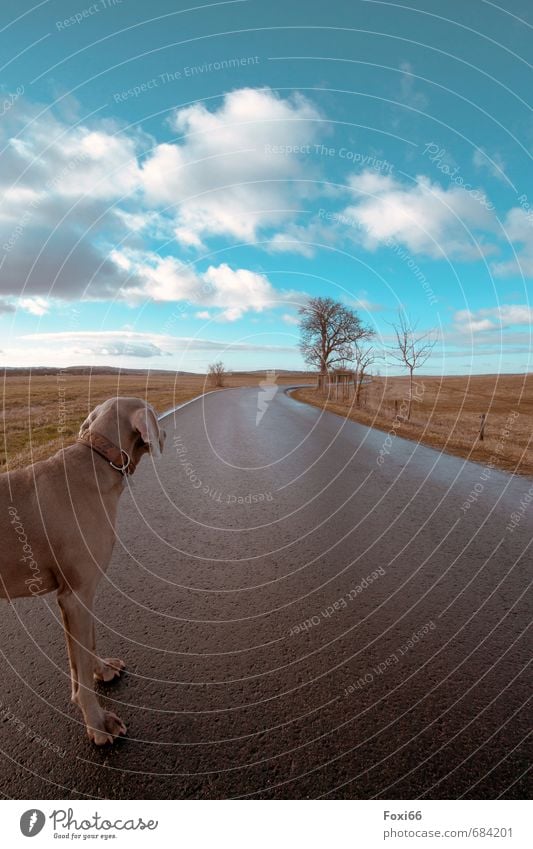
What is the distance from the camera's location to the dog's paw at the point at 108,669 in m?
3.05

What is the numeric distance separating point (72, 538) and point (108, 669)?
115cm

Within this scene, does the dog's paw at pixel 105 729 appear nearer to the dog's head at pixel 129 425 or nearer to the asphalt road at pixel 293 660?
the asphalt road at pixel 293 660

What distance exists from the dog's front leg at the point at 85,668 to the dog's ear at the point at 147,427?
3.66ft

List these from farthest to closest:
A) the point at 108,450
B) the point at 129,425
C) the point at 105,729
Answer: the point at 129,425 < the point at 108,450 < the point at 105,729

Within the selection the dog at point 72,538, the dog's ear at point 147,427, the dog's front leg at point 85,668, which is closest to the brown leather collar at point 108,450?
the dog at point 72,538

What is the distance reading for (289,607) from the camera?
13.4 feet

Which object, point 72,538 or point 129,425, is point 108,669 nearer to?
point 72,538

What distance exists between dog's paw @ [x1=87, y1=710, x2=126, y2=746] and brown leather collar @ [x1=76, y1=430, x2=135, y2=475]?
157cm

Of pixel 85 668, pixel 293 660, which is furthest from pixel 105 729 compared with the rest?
pixel 293 660

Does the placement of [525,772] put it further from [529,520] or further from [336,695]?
[529,520]

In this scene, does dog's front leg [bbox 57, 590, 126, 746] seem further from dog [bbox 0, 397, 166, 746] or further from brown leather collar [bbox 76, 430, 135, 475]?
brown leather collar [bbox 76, 430, 135, 475]

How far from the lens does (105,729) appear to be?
261 centimetres

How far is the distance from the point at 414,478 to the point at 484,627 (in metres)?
5.30
